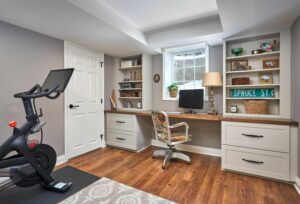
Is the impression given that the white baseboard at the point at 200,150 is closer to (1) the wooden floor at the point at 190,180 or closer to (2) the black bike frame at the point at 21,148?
(1) the wooden floor at the point at 190,180

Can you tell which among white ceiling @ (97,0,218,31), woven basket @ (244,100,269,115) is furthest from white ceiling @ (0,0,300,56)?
woven basket @ (244,100,269,115)

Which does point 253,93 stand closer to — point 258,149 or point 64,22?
point 258,149

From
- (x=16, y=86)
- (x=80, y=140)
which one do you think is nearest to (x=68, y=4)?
(x=16, y=86)

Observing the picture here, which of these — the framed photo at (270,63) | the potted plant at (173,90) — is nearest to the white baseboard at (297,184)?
the framed photo at (270,63)

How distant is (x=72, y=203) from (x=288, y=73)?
10.2ft

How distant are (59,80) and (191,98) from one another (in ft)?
7.28

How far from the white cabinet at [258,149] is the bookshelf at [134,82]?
179cm

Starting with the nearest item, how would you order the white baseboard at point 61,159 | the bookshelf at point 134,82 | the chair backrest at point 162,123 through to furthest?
the chair backrest at point 162,123 < the white baseboard at point 61,159 < the bookshelf at point 134,82

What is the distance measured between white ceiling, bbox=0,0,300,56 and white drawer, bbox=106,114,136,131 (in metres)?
1.43

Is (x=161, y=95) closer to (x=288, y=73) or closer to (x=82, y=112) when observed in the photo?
(x=82, y=112)

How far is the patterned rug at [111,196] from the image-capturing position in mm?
1619

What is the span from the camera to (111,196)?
1.71 metres

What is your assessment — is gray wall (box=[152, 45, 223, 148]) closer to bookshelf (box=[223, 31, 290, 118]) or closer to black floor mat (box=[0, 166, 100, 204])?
bookshelf (box=[223, 31, 290, 118])

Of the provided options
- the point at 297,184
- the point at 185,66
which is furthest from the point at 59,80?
the point at 297,184
